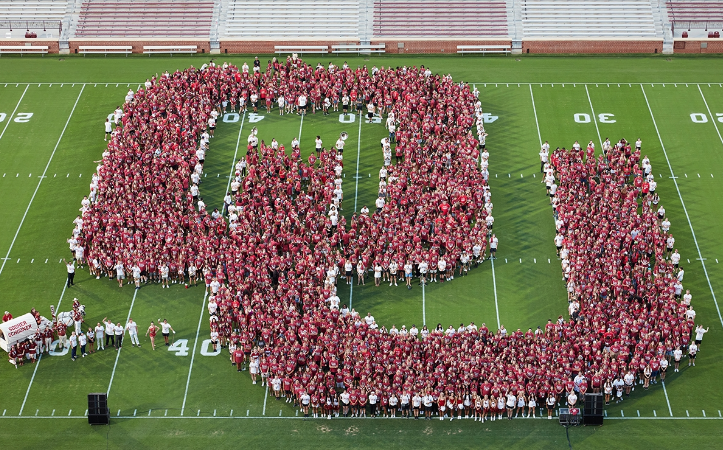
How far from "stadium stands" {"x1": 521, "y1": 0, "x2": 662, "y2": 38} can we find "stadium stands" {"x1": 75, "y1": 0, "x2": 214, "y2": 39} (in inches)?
683

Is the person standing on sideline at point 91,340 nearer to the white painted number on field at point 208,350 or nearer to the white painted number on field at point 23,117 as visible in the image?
the white painted number on field at point 208,350

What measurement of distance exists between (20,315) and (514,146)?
2295cm

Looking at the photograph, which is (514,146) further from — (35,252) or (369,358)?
(35,252)

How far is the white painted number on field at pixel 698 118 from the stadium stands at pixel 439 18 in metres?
11.7

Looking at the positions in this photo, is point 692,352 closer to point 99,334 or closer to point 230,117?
point 99,334

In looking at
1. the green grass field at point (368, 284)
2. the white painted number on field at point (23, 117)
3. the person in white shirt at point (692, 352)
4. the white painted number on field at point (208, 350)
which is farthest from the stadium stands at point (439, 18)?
the person in white shirt at point (692, 352)

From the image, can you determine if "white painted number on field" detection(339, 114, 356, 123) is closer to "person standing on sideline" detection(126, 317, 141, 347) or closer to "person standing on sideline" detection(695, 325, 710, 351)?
"person standing on sideline" detection(126, 317, 141, 347)

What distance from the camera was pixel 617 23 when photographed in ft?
224

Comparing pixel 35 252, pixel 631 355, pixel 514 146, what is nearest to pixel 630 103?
pixel 514 146

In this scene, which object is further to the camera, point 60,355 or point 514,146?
point 514,146

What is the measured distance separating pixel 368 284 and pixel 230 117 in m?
14.4

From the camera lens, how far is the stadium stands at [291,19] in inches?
2694

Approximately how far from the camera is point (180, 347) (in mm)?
46938

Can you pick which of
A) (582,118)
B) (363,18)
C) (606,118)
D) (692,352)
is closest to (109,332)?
(692,352)
